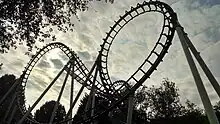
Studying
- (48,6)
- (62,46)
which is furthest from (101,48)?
(48,6)

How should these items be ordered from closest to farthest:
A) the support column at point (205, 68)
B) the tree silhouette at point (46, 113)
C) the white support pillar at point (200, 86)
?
the white support pillar at point (200, 86)
the support column at point (205, 68)
the tree silhouette at point (46, 113)

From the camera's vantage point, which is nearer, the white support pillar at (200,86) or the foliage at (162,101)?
the white support pillar at (200,86)

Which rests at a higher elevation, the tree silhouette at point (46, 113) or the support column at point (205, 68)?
the tree silhouette at point (46, 113)

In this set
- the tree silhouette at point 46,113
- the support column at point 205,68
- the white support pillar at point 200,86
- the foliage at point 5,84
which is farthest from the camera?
the tree silhouette at point 46,113

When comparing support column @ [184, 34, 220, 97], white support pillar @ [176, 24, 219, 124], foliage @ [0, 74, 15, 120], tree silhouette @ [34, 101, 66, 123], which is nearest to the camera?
white support pillar @ [176, 24, 219, 124]

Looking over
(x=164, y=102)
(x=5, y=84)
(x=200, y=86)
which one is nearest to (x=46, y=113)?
(x=5, y=84)

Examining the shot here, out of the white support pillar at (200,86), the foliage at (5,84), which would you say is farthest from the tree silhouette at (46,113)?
the white support pillar at (200,86)

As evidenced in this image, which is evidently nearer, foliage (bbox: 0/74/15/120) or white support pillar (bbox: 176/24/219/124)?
white support pillar (bbox: 176/24/219/124)

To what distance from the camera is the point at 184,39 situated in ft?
28.0

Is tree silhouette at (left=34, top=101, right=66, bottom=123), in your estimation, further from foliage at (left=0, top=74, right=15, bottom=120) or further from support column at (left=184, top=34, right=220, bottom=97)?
support column at (left=184, top=34, right=220, bottom=97)

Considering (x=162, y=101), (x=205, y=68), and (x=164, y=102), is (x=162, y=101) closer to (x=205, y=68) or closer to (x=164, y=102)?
(x=164, y=102)

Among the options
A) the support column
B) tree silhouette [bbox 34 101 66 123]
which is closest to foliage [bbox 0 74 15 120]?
tree silhouette [bbox 34 101 66 123]

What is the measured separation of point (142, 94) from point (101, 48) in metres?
25.4

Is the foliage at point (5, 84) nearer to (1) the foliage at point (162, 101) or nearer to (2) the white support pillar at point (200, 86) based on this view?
(1) the foliage at point (162, 101)
